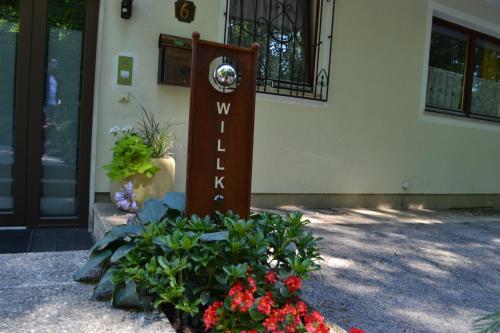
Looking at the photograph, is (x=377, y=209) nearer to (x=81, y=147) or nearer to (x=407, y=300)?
(x=407, y=300)

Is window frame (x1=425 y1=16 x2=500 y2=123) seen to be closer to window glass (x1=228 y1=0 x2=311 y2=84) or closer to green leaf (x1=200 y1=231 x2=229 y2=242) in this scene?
window glass (x1=228 y1=0 x2=311 y2=84)

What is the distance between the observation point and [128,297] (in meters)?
1.95

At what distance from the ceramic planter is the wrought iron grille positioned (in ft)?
4.97

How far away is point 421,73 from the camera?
235 inches

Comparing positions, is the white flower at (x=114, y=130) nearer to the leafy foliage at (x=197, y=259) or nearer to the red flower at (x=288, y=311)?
the leafy foliage at (x=197, y=259)

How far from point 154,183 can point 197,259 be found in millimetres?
1856

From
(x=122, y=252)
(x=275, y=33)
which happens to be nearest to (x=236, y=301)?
(x=122, y=252)

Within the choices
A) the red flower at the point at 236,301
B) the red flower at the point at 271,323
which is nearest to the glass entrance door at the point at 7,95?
the red flower at the point at 236,301

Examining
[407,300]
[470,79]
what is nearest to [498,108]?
[470,79]

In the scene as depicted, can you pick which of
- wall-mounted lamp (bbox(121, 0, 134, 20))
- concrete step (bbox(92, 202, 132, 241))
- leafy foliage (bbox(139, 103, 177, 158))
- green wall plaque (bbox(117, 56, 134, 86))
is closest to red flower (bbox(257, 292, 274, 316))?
concrete step (bbox(92, 202, 132, 241))

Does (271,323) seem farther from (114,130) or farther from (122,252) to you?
(114,130)

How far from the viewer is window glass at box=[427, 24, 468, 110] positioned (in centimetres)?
640

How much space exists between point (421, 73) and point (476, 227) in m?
2.12

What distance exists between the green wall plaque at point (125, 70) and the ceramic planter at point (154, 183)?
33.8 inches
